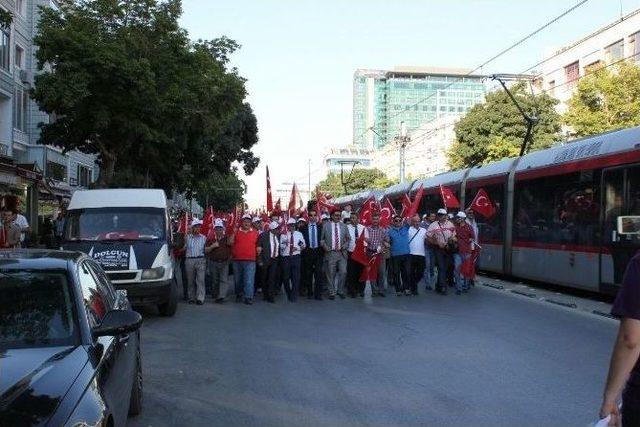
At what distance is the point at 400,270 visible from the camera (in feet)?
52.4

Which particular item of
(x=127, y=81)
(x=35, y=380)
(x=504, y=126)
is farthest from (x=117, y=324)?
(x=504, y=126)

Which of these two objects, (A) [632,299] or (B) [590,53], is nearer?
(A) [632,299]

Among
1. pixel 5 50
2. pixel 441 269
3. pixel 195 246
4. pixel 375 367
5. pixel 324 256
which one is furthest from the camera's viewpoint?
pixel 5 50

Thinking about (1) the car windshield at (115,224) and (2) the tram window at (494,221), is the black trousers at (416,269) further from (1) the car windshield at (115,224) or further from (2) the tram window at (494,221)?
(1) the car windshield at (115,224)

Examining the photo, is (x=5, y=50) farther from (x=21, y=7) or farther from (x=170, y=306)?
(x=170, y=306)

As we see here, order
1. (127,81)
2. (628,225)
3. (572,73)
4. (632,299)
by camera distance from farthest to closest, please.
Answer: (572,73) → (127,81) → (628,225) → (632,299)

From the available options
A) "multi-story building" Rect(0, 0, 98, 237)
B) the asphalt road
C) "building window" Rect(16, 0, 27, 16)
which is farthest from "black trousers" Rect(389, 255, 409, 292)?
"building window" Rect(16, 0, 27, 16)

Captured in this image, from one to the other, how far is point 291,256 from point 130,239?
3596 millimetres

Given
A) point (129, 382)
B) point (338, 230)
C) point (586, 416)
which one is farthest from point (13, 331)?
point (338, 230)

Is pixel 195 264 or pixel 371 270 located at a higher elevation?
pixel 195 264

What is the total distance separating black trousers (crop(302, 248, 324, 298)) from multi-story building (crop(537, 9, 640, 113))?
2729cm

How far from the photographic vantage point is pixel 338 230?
15070mm

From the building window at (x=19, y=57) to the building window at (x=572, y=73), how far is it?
35232mm

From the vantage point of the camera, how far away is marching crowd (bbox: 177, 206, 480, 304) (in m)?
14.4
